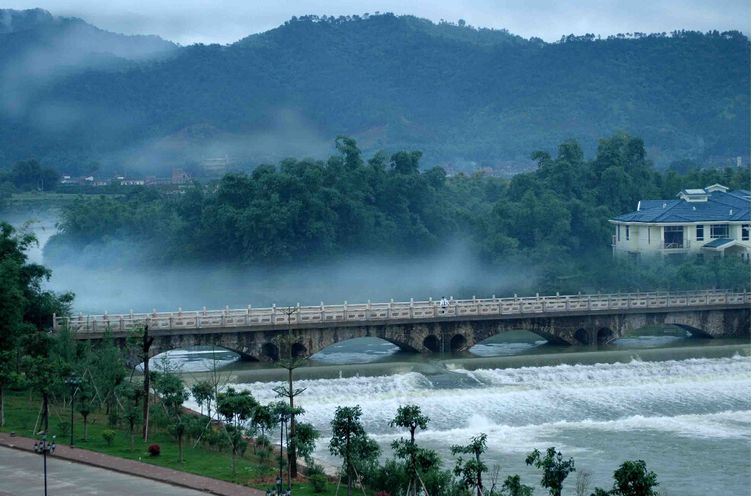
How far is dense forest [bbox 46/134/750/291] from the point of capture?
275ft

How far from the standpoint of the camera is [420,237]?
92.0 m

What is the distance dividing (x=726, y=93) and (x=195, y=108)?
6695cm

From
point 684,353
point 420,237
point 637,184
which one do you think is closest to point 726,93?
point 637,184

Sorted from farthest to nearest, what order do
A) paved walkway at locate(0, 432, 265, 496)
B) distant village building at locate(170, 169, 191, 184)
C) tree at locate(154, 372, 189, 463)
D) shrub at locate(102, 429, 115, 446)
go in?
distant village building at locate(170, 169, 191, 184)
tree at locate(154, 372, 189, 463)
shrub at locate(102, 429, 115, 446)
paved walkway at locate(0, 432, 265, 496)

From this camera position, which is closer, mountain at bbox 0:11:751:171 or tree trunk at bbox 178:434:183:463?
tree trunk at bbox 178:434:183:463

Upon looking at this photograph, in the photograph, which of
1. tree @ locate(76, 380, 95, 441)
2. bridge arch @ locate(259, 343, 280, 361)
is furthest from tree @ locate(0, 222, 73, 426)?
bridge arch @ locate(259, 343, 280, 361)

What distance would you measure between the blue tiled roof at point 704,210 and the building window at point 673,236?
44 cm

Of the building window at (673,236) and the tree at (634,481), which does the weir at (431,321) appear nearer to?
the building window at (673,236)

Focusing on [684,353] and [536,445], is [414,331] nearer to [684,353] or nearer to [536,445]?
[684,353]

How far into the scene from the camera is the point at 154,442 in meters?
39.9

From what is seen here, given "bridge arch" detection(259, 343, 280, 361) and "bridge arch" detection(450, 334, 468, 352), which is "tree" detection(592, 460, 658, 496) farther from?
"bridge arch" detection(450, 334, 468, 352)

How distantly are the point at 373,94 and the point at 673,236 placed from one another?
311 ft

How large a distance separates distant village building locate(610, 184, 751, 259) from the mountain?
4971 cm

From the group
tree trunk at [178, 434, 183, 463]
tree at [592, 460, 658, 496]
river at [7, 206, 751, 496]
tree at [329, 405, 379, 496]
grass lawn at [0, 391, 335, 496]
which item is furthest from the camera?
river at [7, 206, 751, 496]
